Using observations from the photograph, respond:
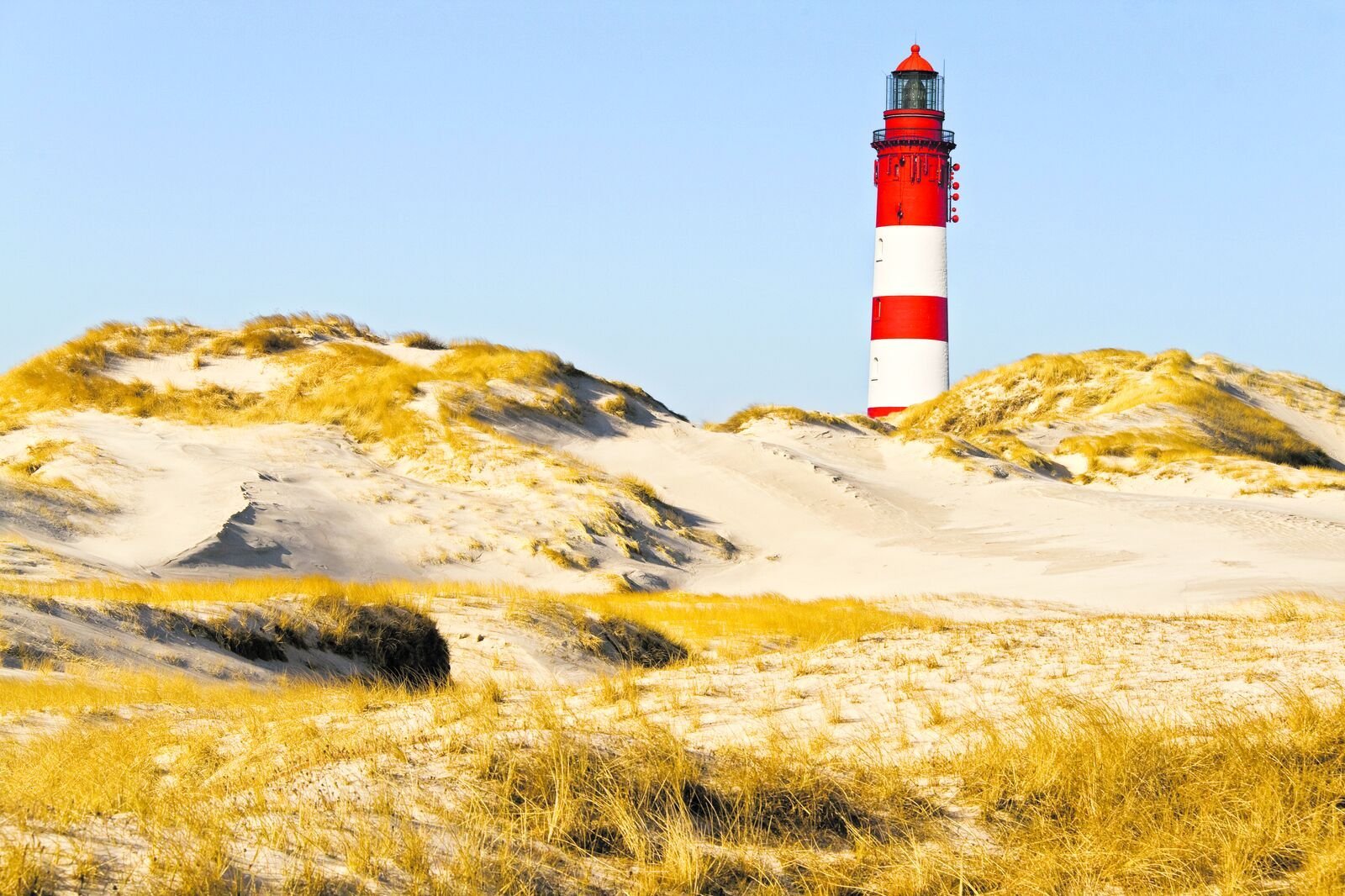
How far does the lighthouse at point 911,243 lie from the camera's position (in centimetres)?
4009

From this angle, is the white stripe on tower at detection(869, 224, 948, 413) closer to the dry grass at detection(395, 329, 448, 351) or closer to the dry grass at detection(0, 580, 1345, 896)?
the dry grass at detection(395, 329, 448, 351)

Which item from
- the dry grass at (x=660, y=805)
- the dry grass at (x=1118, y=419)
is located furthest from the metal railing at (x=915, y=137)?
the dry grass at (x=660, y=805)

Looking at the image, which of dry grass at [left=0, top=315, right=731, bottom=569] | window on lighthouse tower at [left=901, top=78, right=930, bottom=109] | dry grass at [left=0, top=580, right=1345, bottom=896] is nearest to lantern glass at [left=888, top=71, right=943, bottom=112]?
Result: window on lighthouse tower at [left=901, top=78, right=930, bottom=109]

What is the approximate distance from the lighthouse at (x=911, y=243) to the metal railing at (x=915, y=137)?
0.03m

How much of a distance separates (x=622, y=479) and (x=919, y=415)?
610 inches

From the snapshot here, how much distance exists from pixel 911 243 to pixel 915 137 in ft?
11.6

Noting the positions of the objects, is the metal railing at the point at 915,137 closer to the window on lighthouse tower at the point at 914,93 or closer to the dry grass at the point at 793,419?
the window on lighthouse tower at the point at 914,93

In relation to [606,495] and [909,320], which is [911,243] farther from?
[606,495]

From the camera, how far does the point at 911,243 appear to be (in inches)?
1581

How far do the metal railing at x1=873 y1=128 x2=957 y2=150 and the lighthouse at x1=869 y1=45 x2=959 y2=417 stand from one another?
28 millimetres

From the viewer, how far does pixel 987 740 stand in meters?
6.30

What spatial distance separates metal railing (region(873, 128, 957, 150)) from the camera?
4031 centimetres

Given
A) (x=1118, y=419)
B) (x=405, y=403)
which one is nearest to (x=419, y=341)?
(x=405, y=403)

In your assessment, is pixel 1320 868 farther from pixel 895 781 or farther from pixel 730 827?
pixel 730 827
